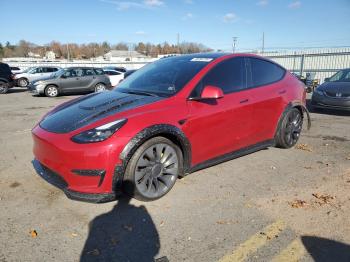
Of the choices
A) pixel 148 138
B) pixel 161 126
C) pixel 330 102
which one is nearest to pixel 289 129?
pixel 161 126

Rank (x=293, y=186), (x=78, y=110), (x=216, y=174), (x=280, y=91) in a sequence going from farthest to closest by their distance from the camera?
(x=280, y=91), (x=216, y=174), (x=293, y=186), (x=78, y=110)

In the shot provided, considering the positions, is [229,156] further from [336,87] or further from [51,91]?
[51,91]

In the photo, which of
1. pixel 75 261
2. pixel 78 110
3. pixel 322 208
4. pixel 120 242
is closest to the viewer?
pixel 75 261

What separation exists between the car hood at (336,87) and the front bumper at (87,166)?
864cm

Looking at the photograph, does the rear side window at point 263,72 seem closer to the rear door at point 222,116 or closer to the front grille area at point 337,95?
the rear door at point 222,116

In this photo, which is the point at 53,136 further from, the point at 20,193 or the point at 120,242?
the point at 120,242

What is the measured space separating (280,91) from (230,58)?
1.19m

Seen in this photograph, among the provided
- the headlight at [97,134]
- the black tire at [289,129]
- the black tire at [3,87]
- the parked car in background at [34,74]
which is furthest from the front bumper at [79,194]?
the parked car in background at [34,74]

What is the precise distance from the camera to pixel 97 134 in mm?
3352

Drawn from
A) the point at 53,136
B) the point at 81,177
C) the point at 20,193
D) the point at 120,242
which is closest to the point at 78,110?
the point at 53,136

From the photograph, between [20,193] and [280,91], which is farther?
[280,91]

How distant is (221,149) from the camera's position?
443cm

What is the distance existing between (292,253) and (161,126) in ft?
6.02

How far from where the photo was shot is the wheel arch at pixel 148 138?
3391mm
